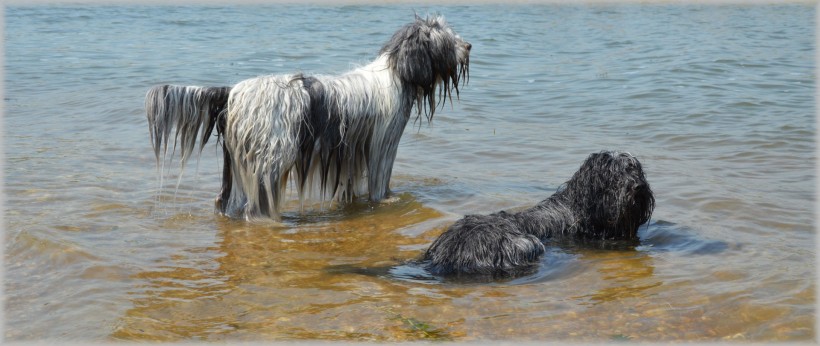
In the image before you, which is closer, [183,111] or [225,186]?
[183,111]

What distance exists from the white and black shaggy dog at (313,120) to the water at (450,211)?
274 millimetres

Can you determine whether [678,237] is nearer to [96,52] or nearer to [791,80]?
[791,80]

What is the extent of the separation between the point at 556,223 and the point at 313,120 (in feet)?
6.29

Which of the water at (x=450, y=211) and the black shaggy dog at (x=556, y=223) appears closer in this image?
the water at (x=450, y=211)

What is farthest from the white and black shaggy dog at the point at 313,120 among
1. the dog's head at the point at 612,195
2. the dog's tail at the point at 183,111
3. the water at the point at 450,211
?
the dog's head at the point at 612,195

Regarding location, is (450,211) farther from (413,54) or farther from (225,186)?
(225,186)

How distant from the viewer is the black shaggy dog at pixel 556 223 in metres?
5.52

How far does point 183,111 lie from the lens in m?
6.46

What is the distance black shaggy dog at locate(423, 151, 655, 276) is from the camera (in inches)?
217

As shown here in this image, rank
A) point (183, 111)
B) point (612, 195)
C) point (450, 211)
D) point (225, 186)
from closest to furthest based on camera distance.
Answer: point (612, 195) → point (183, 111) → point (225, 186) → point (450, 211)

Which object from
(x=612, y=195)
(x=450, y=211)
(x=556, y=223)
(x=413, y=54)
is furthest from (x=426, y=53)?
(x=612, y=195)

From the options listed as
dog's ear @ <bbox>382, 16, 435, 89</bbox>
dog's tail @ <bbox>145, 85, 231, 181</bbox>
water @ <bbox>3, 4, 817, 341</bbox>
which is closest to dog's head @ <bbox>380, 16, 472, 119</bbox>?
dog's ear @ <bbox>382, 16, 435, 89</bbox>

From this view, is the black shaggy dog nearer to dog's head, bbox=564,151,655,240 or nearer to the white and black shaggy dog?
dog's head, bbox=564,151,655,240

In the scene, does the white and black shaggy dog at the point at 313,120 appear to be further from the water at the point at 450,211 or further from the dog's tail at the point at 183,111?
the water at the point at 450,211
